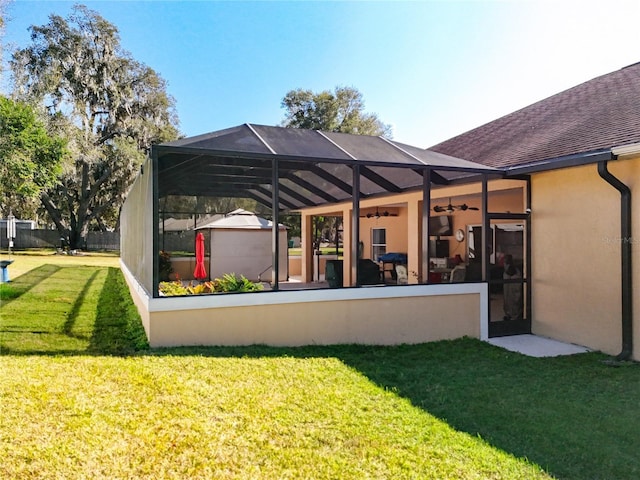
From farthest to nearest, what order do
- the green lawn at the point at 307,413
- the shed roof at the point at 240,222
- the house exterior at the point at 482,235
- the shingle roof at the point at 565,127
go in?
the shed roof at the point at 240,222 < the shingle roof at the point at 565,127 < the house exterior at the point at 482,235 < the green lawn at the point at 307,413

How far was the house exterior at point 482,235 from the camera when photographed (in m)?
6.00

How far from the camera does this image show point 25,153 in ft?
67.7

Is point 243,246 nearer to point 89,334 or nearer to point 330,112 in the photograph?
point 89,334

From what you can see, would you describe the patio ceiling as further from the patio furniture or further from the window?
the window

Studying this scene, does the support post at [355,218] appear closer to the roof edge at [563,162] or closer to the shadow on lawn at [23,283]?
the roof edge at [563,162]

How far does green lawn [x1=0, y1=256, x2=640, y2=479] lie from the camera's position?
9.98 ft

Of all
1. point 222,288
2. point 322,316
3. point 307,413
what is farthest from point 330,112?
point 307,413

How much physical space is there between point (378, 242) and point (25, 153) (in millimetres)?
17346

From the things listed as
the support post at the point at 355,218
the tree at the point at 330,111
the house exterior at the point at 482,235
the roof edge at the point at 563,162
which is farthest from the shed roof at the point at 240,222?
the tree at the point at 330,111

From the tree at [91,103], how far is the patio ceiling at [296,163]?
18443 millimetres

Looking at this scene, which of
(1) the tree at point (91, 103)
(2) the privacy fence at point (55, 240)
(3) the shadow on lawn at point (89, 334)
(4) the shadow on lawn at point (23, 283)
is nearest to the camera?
(3) the shadow on lawn at point (89, 334)

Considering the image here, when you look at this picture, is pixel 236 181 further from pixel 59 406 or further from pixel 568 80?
pixel 568 80

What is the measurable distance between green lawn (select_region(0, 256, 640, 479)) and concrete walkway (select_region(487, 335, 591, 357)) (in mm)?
334

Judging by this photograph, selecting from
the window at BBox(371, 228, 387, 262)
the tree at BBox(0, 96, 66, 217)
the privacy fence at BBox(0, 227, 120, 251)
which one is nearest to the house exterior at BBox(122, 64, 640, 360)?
the window at BBox(371, 228, 387, 262)
